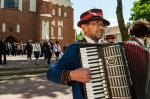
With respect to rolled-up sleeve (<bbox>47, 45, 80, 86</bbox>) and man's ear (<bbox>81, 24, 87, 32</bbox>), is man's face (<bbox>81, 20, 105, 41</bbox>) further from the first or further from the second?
rolled-up sleeve (<bbox>47, 45, 80, 86</bbox>)

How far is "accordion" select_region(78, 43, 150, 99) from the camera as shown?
11.3ft

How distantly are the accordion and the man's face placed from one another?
0.20m

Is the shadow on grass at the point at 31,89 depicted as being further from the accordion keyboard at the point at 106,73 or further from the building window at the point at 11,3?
the building window at the point at 11,3

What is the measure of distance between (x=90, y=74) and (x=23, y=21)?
44.4 metres

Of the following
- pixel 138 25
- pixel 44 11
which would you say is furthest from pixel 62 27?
pixel 138 25

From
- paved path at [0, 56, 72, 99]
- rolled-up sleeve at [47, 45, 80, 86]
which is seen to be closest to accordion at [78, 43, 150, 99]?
rolled-up sleeve at [47, 45, 80, 86]

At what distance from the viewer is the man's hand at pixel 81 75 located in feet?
11.2

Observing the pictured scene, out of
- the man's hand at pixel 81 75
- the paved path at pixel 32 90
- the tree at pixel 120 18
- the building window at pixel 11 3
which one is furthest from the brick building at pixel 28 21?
the man's hand at pixel 81 75

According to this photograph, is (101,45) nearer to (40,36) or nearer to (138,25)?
(138,25)

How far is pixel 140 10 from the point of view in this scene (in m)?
46.0

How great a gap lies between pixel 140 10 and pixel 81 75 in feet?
142

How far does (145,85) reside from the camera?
3764mm

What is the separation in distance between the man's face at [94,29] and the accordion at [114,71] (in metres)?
0.20

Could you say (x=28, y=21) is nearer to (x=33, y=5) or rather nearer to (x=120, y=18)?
(x=33, y=5)
